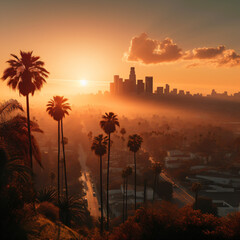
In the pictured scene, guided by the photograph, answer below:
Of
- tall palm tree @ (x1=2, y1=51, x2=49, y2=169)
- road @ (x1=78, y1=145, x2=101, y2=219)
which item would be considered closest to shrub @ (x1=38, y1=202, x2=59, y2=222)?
tall palm tree @ (x1=2, y1=51, x2=49, y2=169)

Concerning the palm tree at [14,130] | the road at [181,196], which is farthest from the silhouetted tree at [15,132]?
the road at [181,196]

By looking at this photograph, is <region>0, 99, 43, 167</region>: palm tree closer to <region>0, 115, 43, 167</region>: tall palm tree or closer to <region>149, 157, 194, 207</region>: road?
<region>0, 115, 43, 167</region>: tall palm tree

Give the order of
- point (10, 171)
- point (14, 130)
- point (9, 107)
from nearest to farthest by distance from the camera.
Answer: point (10, 171) → point (9, 107) → point (14, 130)

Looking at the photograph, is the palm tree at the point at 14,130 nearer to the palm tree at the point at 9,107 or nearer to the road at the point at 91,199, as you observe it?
the palm tree at the point at 9,107

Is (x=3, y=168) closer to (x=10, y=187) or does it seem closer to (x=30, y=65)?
(x=10, y=187)

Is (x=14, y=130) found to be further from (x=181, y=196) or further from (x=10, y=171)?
(x=181, y=196)

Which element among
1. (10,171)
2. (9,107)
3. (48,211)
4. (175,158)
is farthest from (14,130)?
(175,158)

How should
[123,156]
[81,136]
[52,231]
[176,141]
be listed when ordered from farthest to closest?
[81,136]
[176,141]
[123,156]
[52,231]

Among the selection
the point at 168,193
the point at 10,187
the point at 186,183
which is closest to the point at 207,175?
the point at 186,183
